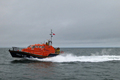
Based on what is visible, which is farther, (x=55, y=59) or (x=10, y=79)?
(x=55, y=59)

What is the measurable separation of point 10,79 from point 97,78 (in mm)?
8704

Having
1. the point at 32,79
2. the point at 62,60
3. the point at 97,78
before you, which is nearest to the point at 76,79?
the point at 97,78

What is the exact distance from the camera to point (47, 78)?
480 inches

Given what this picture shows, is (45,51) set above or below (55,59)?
above

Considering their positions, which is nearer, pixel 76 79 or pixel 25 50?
pixel 76 79

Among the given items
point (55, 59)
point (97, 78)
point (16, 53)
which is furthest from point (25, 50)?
point (97, 78)

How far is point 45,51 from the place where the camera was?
77.9ft

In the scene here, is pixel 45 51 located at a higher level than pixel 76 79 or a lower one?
higher

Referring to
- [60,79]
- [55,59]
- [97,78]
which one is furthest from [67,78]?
[55,59]

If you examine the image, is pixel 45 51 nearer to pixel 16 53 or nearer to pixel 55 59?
pixel 55 59

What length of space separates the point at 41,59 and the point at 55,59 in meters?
2.73

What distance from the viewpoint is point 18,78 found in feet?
39.9

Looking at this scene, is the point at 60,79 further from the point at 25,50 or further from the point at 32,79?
the point at 25,50

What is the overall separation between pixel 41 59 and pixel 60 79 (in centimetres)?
Answer: 1213
